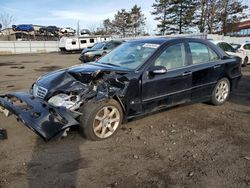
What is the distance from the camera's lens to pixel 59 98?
4336 millimetres

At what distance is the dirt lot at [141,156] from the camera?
3158 mm

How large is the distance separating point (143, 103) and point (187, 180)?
1.79m

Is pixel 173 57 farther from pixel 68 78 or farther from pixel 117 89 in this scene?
pixel 68 78

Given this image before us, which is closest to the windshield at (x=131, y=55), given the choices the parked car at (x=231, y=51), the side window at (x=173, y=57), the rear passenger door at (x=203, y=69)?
the side window at (x=173, y=57)

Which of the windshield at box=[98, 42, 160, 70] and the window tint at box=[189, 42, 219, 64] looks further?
the window tint at box=[189, 42, 219, 64]

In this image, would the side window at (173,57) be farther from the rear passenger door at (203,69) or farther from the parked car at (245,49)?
the parked car at (245,49)

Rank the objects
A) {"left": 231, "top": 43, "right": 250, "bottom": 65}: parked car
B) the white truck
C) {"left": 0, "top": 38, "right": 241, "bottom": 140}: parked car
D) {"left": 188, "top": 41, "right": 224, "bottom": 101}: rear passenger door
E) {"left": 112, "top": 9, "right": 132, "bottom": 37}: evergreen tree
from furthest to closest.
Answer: {"left": 112, "top": 9, "right": 132, "bottom": 37}: evergreen tree → the white truck → {"left": 231, "top": 43, "right": 250, "bottom": 65}: parked car → {"left": 188, "top": 41, "right": 224, "bottom": 101}: rear passenger door → {"left": 0, "top": 38, "right": 241, "bottom": 140}: parked car

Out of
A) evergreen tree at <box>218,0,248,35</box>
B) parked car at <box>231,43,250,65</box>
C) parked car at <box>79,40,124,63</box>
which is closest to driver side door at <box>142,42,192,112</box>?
parked car at <box>231,43,250,65</box>

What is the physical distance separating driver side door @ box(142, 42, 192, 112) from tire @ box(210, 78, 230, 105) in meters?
1.02

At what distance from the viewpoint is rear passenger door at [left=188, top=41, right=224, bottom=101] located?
5.45m

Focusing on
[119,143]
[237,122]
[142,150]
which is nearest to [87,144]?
[119,143]

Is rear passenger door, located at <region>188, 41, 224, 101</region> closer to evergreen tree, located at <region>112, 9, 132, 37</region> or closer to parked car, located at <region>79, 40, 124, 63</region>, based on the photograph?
parked car, located at <region>79, 40, 124, 63</region>

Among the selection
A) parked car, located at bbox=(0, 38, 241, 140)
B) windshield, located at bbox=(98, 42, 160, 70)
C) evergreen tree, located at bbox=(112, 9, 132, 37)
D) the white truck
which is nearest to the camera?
parked car, located at bbox=(0, 38, 241, 140)

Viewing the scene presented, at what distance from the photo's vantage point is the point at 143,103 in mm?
4652
